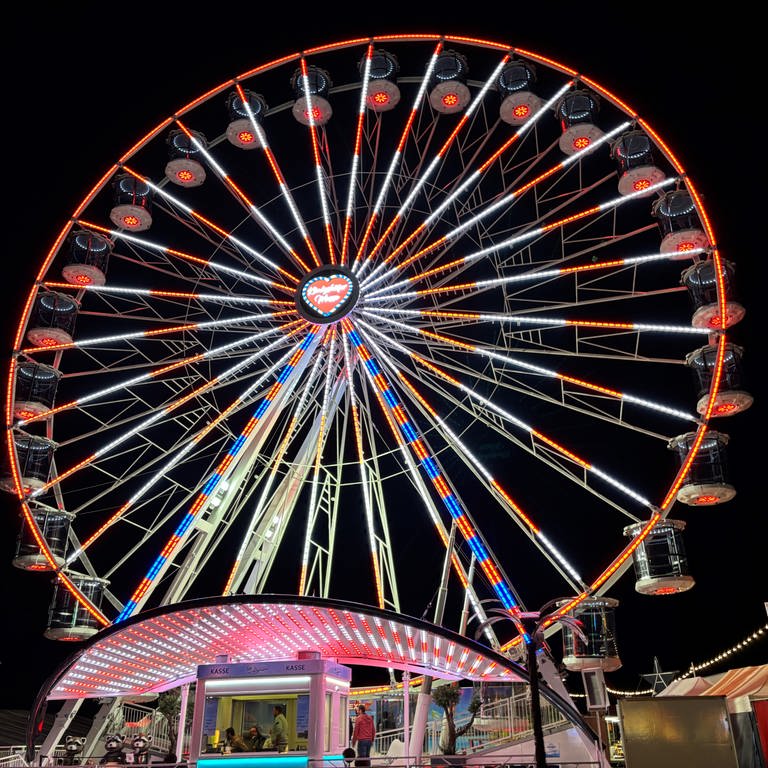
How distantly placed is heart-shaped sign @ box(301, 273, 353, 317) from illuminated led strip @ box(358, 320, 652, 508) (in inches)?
28.0

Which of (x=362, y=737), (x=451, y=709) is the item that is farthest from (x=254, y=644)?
(x=451, y=709)

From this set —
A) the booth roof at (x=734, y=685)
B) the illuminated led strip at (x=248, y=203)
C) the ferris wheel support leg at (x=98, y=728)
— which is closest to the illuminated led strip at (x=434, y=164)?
the illuminated led strip at (x=248, y=203)

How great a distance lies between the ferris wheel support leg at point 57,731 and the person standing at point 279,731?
5.11 metres

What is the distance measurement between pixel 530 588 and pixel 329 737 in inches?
1234

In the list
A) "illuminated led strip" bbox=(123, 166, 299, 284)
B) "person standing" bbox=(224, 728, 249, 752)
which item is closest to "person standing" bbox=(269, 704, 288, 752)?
"person standing" bbox=(224, 728, 249, 752)

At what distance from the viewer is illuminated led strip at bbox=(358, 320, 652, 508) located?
Answer: 15.6 m

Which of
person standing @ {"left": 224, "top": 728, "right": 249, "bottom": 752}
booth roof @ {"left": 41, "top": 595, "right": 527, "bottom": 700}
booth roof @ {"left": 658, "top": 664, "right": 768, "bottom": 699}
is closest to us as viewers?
booth roof @ {"left": 41, "top": 595, "right": 527, "bottom": 700}

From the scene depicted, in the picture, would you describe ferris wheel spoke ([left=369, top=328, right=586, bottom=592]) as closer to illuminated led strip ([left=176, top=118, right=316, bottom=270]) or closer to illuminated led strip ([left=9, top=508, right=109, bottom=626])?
illuminated led strip ([left=176, top=118, right=316, bottom=270])

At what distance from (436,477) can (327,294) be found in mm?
4810

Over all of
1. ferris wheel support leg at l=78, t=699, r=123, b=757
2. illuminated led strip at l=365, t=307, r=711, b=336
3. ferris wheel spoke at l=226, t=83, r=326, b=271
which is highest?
ferris wheel spoke at l=226, t=83, r=326, b=271

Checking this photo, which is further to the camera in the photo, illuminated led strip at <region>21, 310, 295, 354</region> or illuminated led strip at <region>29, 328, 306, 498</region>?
illuminated led strip at <region>21, 310, 295, 354</region>

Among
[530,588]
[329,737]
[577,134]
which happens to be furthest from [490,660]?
[530,588]

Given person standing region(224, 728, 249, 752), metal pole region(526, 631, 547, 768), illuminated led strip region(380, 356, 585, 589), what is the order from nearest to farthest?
metal pole region(526, 631, 547, 768) < person standing region(224, 728, 249, 752) < illuminated led strip region(380, 356, 585, 589)

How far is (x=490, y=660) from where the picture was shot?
43.7 ft
